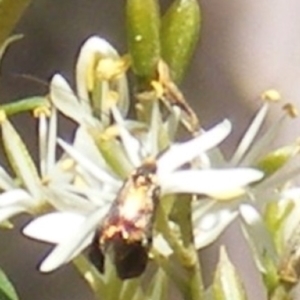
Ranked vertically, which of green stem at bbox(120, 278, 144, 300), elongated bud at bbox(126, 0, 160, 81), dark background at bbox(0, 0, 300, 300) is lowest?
dark background at bbox(0, 0, 300, 300)

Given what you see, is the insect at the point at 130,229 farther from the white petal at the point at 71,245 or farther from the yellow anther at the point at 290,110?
the yellow anther at the point at 290,110

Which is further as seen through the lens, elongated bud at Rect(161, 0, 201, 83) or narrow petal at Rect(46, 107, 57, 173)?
narrow petal at Rect(46, 107, 57, 173)

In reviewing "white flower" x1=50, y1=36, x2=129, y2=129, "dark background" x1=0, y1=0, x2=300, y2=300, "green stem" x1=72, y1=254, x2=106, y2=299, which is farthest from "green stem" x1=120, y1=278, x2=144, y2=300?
"dark background" x1=0, y1=0, x2=300, y2=300

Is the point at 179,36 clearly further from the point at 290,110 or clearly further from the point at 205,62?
the point at 205,62

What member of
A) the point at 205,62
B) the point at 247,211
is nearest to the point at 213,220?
the point at 247,211

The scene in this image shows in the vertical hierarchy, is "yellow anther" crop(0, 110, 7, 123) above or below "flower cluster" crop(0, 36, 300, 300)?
above

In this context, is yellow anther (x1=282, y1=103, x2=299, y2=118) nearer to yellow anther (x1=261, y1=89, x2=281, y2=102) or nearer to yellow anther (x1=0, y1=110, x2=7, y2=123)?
yellow anther (x1=261, y1=89, x2=281, y2=102)

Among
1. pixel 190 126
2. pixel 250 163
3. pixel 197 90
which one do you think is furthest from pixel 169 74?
pixel 197 90

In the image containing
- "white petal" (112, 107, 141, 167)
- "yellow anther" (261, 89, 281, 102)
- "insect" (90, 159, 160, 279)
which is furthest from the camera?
"yellow anther" (261, 89, 281, 102)
